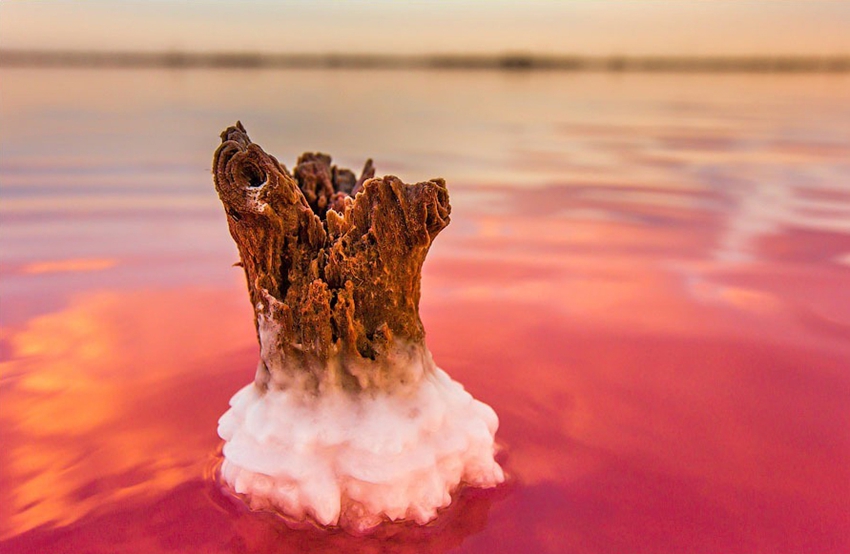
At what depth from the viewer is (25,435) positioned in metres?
2.87

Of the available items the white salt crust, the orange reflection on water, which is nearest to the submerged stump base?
the white salt crust

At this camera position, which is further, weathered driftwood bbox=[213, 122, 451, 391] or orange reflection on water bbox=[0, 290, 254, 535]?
orange reflection on water bbox=[0, 290, 254, 535]

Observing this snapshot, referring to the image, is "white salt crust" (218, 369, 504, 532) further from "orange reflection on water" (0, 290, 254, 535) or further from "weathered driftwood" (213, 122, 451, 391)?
"orange reflection on water" (0, 290, 254, 535)

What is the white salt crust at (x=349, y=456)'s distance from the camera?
2.20 m

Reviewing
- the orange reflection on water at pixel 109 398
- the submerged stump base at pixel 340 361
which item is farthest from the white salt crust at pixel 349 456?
the orange reflection on water at pixel 109 398

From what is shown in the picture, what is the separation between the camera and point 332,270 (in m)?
2.33

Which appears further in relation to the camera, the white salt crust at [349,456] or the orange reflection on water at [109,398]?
the orange reflection on water at [109,398]

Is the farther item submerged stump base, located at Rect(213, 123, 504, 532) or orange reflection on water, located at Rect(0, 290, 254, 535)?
orange reflection on water, located at Rect(0, 290, 254, 535)

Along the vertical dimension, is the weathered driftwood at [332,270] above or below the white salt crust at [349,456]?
above

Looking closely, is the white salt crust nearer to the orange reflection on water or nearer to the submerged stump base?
the submerged stump base

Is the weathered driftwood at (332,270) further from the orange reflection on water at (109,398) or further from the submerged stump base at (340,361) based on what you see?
the orange reflection on water at (109,398)

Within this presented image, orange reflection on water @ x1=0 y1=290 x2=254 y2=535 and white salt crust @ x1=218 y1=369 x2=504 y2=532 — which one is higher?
white salt crust @ x1=218 y1=369 x2=504 y2=532

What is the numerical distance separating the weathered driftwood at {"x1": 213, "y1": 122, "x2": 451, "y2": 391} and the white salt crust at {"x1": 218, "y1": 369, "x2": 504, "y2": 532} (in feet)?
0.28

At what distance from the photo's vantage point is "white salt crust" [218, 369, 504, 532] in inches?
86.5
